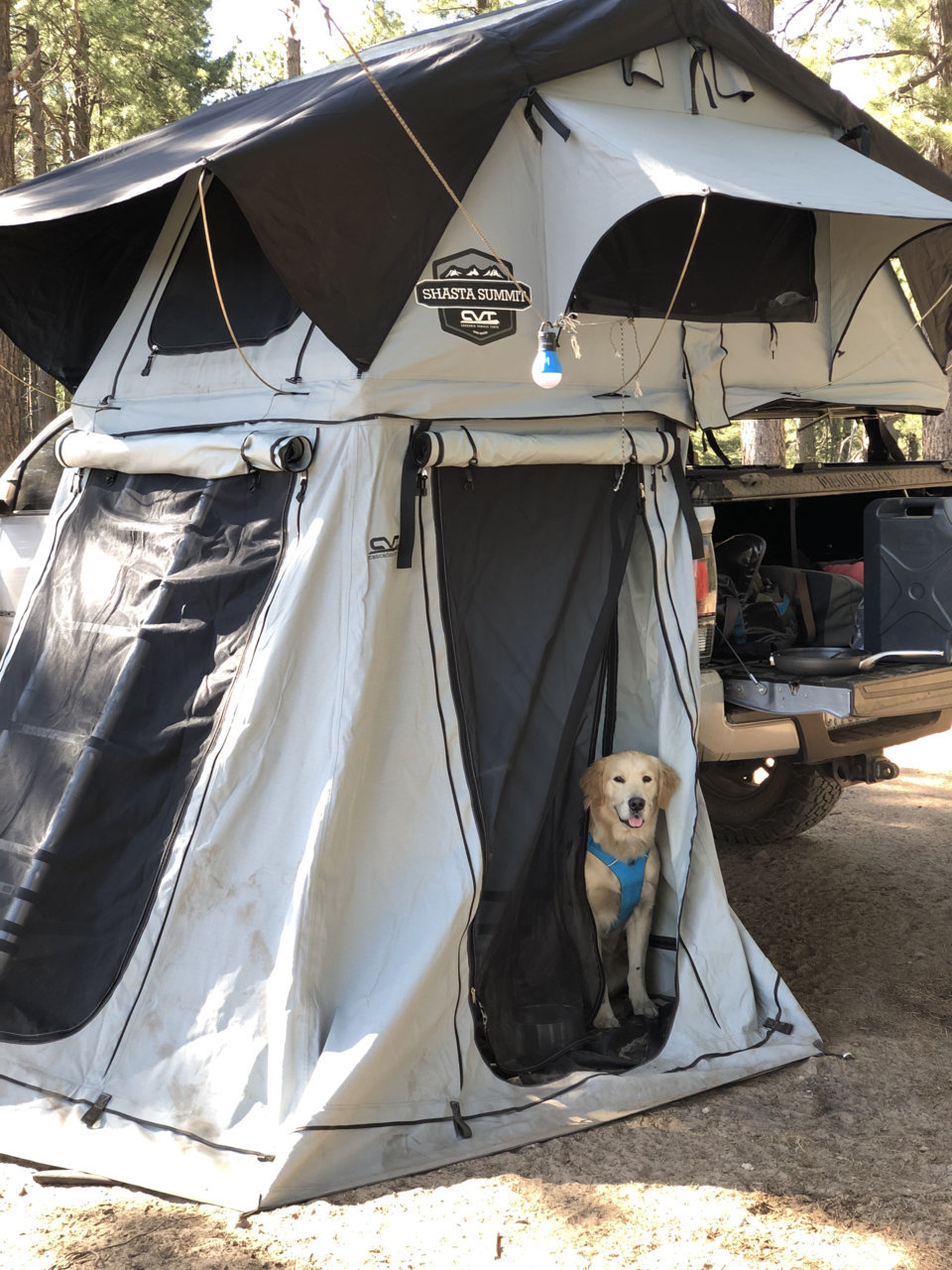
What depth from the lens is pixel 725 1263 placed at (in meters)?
2.95

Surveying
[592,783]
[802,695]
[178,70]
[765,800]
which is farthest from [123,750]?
[178,70]

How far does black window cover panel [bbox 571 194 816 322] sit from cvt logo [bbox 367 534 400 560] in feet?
3.57

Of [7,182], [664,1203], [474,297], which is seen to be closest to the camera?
[664,1203]

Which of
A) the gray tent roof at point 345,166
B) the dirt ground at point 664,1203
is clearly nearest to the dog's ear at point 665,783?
the dirt ground at point 664,1203

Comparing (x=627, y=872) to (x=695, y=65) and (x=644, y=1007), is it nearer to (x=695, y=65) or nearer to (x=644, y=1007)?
(x=644, y=1007)

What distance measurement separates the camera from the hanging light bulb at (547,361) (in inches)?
149

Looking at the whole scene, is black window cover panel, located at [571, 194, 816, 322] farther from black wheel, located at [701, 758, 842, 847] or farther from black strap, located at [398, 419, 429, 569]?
black wheel, located at [701, 758, 842, 847]

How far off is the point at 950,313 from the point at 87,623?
4.31 metres

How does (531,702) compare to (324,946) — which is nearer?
(324,946)

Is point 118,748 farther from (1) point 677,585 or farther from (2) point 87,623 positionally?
(1) point 677,585

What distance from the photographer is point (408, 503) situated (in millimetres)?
3822

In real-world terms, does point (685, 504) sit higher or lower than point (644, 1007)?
higher

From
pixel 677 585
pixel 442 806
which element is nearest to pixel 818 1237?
pixel 442 806

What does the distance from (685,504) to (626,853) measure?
1.26 meters
